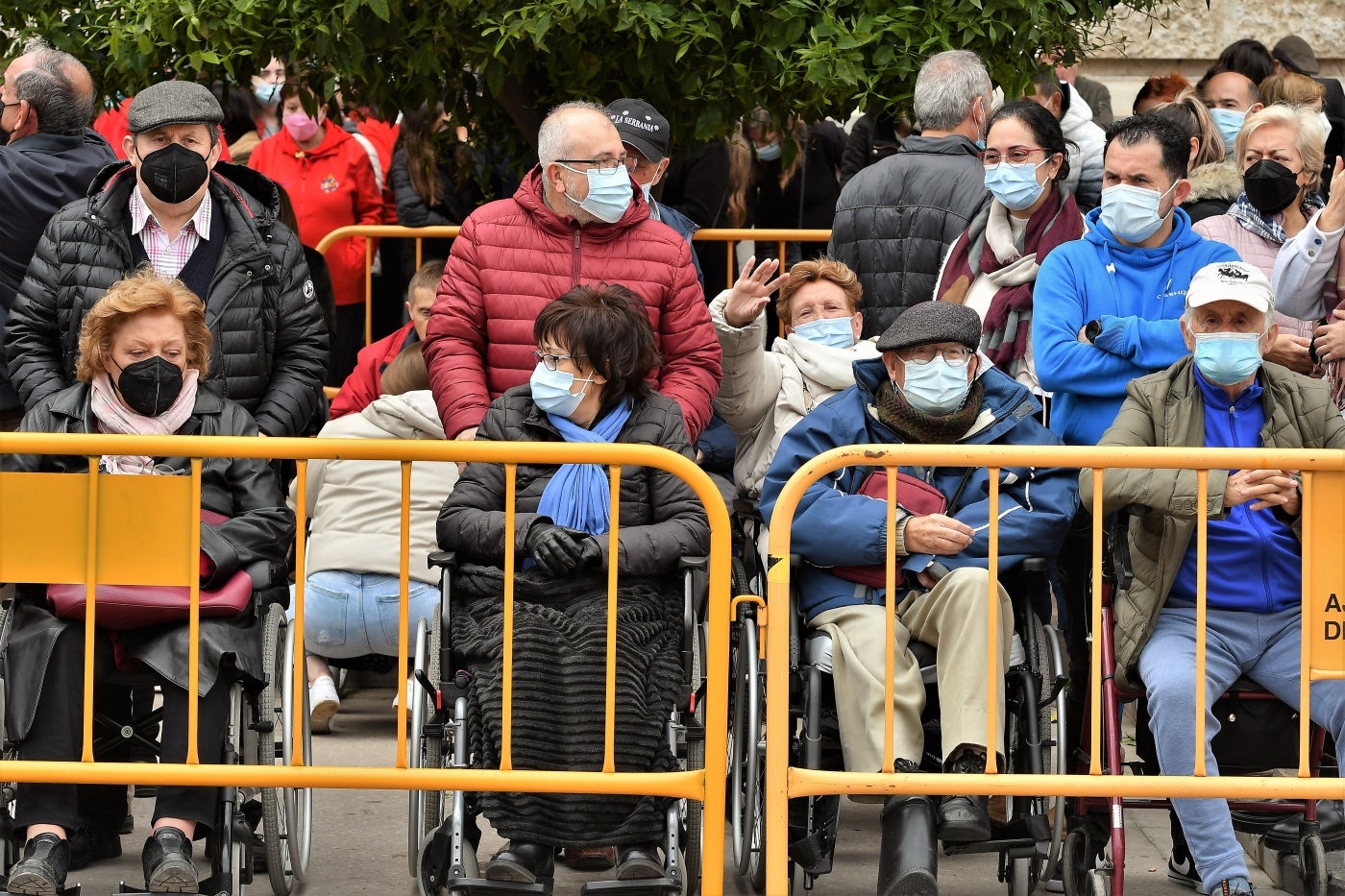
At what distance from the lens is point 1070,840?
5.42 meters

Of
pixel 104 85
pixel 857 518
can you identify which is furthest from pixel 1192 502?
pixel 104 85

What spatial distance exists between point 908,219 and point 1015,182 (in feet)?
1.89

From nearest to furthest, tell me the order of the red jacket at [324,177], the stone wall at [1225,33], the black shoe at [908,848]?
the black shoe at [908,848], the red jacket at [324,177], the stone wall at [1225,33]

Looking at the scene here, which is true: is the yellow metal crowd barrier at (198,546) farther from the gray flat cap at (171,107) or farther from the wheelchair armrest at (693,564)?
the gray flat cap at (171,107)

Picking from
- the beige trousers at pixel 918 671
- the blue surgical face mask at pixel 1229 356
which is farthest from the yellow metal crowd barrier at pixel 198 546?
the blue surgical face mask at pixel 1229 356

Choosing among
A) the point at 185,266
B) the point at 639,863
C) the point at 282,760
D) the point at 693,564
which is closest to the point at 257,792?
the point at 282,760

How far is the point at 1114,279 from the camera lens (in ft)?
19.9

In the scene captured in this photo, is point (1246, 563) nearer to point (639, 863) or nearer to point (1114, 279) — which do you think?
point (1114, 279)

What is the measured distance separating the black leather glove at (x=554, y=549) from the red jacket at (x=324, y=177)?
4.66 meters

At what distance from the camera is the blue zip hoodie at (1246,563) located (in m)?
5.34

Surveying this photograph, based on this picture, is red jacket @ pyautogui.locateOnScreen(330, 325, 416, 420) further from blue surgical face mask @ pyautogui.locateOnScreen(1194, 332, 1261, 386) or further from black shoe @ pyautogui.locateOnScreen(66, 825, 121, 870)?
blue surgical face mask @ pyautogui.locateOnScreen(1194, 332, 1261, 386)

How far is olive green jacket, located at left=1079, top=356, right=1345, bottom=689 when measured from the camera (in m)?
5.21

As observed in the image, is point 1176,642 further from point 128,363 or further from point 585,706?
point 128,363

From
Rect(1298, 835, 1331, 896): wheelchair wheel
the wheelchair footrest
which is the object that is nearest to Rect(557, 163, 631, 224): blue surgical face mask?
the wheelchair footrest
